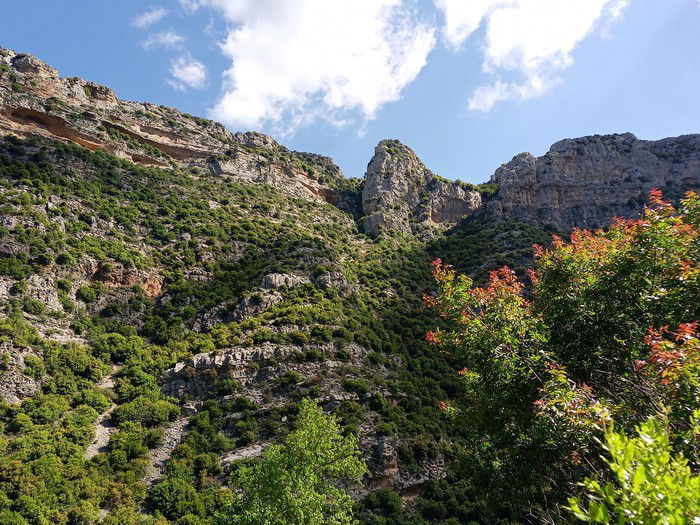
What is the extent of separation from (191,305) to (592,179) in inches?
2926

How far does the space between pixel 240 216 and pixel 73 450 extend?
3563cm

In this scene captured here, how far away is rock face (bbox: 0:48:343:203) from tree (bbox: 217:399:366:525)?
50.4 m

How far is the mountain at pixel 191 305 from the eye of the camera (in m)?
20.5

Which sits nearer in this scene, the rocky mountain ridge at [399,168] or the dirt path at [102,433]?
the dirt path at [102,433]

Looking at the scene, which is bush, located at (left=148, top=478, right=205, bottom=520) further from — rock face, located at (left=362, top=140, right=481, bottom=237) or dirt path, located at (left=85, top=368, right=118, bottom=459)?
rock face, located at (left=362, top=140, right=481, bottom=237)

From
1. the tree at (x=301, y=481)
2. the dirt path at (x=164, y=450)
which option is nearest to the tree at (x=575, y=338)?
the tree at (x=301, y=481)

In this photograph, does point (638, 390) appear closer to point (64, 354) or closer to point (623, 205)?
point (64, 354)

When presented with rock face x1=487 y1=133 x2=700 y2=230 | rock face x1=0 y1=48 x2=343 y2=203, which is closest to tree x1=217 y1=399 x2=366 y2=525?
rock face x1=0 y1=48 x2=343 y2=203

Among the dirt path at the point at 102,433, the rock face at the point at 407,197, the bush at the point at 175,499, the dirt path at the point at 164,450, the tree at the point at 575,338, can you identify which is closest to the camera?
the tree at the point at 575,338

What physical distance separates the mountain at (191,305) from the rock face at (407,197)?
2.71 ft

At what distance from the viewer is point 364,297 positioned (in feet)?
145

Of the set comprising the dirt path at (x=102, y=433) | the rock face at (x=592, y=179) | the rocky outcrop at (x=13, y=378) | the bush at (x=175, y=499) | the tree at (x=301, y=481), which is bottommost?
the bush at (x=175, y=499)

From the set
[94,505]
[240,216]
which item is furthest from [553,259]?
[240,216]

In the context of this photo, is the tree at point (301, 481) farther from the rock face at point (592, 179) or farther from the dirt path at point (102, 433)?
the rock face at point (592, 179)
